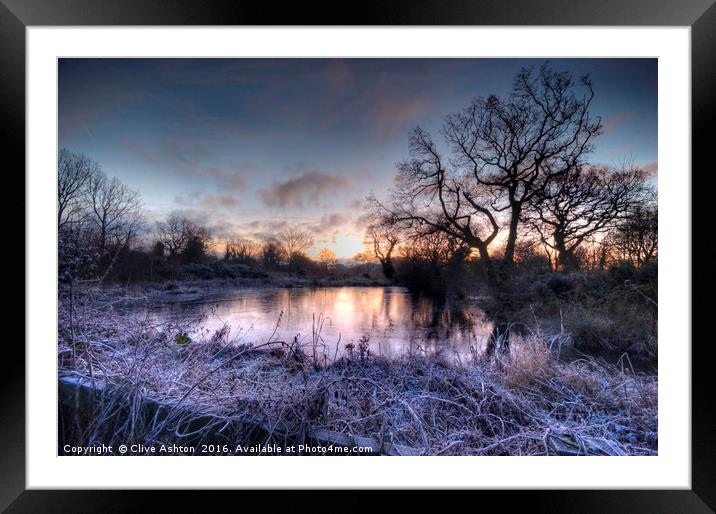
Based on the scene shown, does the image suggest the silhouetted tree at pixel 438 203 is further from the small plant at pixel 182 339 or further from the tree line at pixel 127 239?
the small plant at pixel 182 339

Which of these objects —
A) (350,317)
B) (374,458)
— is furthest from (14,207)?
(374,458)

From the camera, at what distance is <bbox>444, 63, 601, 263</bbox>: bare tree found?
2.53m

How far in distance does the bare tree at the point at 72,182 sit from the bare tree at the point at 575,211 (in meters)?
4.07

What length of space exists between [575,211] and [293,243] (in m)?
2.67

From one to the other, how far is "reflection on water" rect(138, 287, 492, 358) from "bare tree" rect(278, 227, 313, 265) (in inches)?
13.1

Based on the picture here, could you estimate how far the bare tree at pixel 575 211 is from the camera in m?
2.55
